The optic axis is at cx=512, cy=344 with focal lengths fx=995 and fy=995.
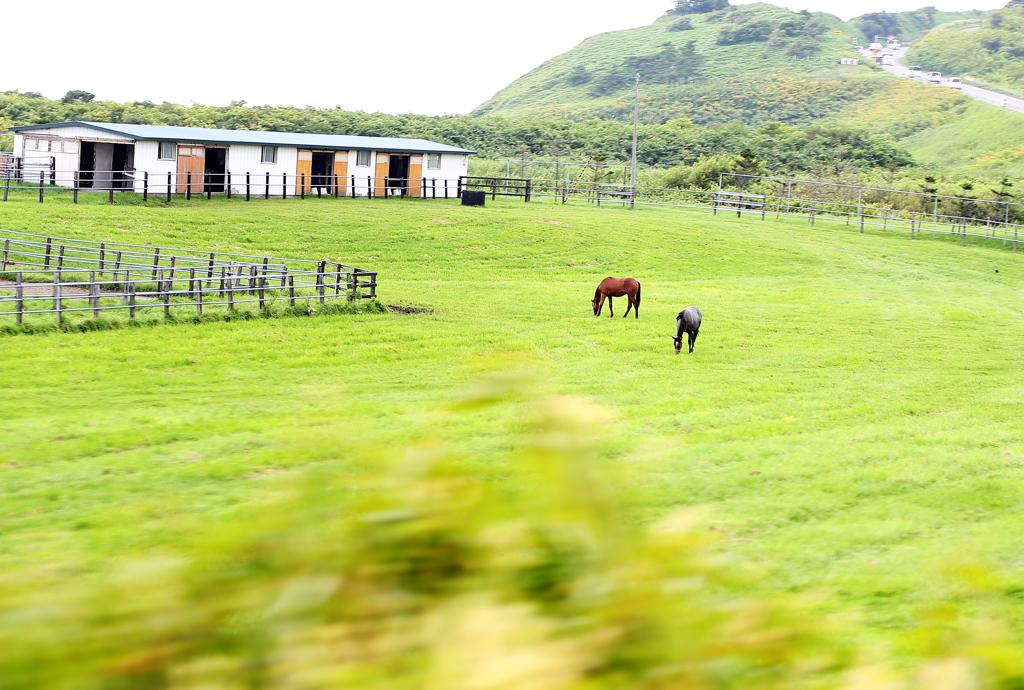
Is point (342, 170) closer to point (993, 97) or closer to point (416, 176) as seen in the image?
point (416, 176)

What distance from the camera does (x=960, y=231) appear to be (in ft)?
142

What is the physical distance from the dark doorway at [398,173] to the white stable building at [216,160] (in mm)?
45

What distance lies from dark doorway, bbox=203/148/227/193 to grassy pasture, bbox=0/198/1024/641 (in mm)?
5695

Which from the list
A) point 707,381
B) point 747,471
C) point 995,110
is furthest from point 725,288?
point 995,110

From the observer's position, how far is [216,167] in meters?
40.1

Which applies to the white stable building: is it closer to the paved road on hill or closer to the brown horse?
the brown horse

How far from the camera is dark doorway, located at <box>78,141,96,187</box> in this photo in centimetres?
3856

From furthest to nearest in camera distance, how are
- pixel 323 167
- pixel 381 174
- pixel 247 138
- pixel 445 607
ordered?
pixel 381 174 < pixel 323 167 < pixel 247 138 < pixel 445 607

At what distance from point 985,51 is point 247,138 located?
5088 inches

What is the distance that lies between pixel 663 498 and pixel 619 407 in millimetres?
4269

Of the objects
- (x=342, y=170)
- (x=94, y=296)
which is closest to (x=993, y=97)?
(x=342, y=170)

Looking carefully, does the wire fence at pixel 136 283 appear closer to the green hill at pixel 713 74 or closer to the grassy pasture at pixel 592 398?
the grassy pasture at pixel 592 398

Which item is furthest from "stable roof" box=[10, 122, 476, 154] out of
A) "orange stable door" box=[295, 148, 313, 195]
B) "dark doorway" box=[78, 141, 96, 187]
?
"dark doorway" box=[78, 141, 96, 187]

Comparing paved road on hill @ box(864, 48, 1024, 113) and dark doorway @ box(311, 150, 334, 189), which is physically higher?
paved road on hill @ box(864, 48, 1024, 113)
